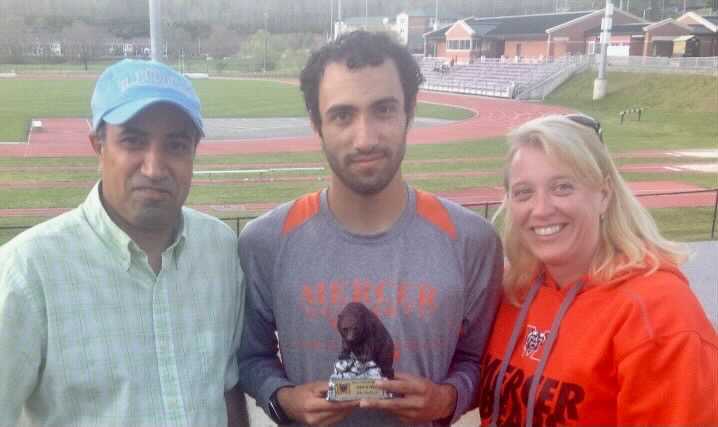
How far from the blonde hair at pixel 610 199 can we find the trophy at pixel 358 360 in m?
0.83

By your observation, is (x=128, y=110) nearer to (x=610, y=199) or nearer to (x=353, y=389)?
(x=353, y=389)

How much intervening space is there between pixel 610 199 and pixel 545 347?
62 cm

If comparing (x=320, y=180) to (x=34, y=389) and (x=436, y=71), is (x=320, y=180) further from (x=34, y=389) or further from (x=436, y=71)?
(x=436, y=71)

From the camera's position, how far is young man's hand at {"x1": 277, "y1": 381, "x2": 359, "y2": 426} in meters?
2.42

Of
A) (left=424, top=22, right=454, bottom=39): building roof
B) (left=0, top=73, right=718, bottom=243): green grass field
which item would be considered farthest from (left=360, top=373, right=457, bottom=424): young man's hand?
(left=424, top=22, right=454, bottom=39): building roof

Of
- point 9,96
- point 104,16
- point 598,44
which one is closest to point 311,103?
point 9,96

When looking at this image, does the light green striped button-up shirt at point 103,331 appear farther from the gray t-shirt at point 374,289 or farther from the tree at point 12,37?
the tree at point 12,37

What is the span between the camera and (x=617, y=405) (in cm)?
234

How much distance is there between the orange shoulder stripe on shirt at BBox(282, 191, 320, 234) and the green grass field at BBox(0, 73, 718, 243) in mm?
10204

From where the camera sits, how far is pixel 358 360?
238 centimetres

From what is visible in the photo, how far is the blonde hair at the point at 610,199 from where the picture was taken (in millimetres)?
2482

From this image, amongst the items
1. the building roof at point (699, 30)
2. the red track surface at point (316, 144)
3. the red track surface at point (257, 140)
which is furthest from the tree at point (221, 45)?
the building roof at point (699, 30)

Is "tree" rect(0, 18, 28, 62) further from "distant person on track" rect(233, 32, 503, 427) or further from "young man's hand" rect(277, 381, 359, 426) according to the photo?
"young man's hand" rect(277, 381, 359, 426)

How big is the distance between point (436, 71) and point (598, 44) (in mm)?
15457
